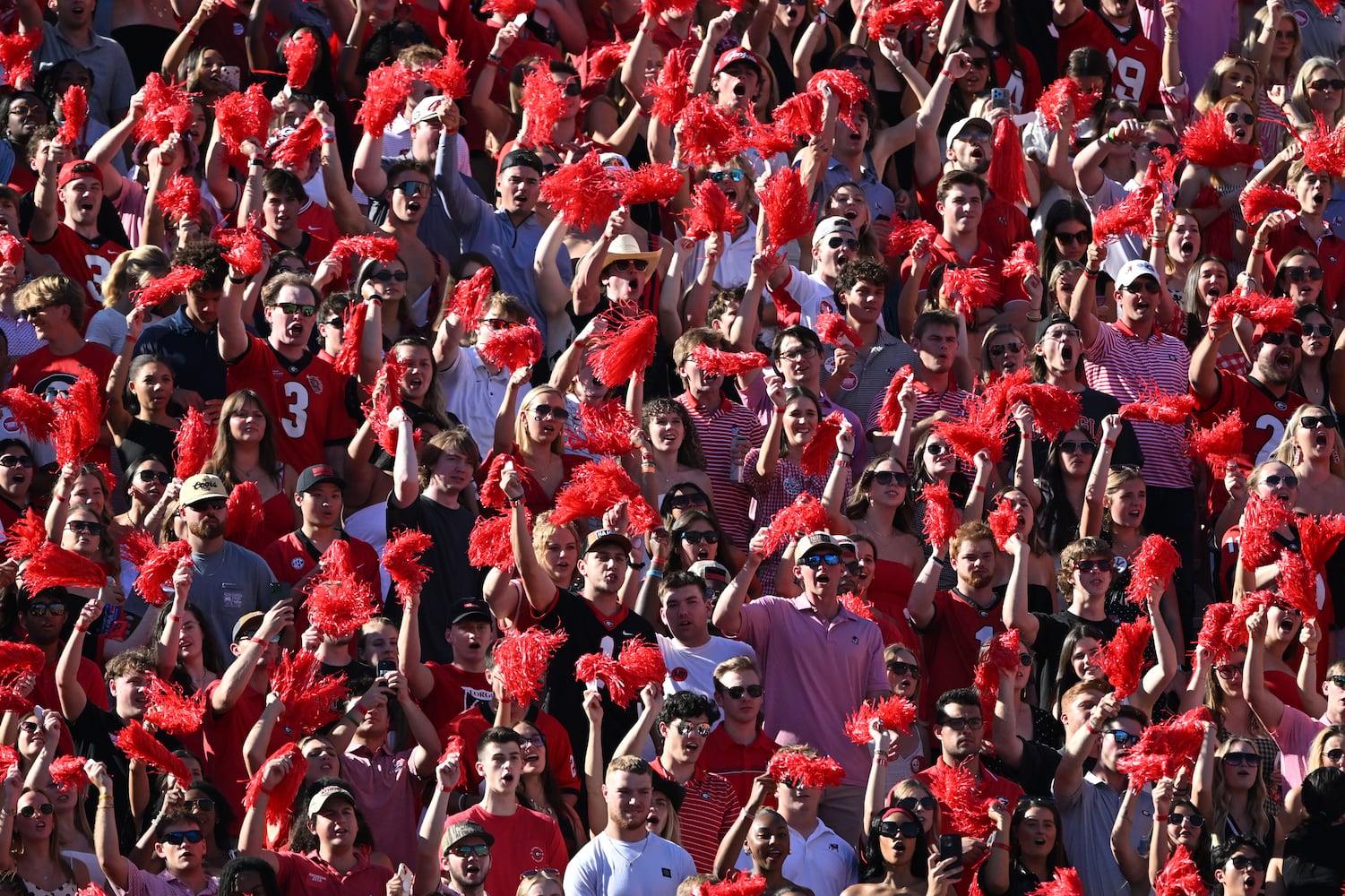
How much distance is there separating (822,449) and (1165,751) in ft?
6.77

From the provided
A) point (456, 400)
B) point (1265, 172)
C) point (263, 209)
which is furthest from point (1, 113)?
point (1265, 172)

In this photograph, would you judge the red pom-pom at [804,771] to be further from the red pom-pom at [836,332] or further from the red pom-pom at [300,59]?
the red pom-pom at [300,59]

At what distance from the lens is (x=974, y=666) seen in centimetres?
1155

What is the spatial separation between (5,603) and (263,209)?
2873mm

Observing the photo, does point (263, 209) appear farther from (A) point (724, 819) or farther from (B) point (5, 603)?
(A) point (724, 819)

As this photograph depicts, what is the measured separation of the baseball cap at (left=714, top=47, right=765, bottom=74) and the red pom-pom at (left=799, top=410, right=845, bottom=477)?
2434 millimetres

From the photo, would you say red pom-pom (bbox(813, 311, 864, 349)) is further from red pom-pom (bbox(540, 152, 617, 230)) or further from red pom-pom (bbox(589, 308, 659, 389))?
red pom-pom (bbox(540, 152, 617, 230))

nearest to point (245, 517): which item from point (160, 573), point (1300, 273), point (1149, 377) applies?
point (160, 573)

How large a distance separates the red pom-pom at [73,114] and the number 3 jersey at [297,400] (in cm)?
165

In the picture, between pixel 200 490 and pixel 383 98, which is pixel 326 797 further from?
pixel 383 98

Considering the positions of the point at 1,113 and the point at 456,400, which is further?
the point at 1,113

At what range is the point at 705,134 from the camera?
1338cm

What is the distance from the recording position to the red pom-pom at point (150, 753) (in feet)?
33.1

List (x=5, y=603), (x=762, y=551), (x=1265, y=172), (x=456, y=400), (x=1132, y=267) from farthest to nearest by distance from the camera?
(x=1265, y=172), (x=1132, y=267), (x=456, y=400), (x=762, y=551), (x=5, y=603)
